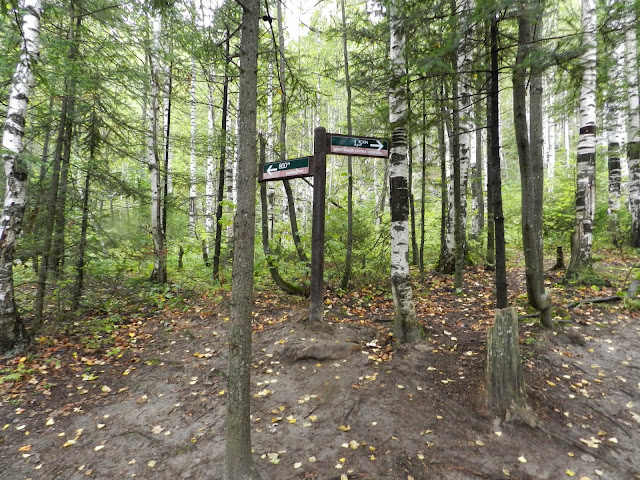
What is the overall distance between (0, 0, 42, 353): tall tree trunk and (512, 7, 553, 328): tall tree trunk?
23.6 ft

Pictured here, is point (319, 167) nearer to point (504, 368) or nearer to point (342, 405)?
point (342, 405)

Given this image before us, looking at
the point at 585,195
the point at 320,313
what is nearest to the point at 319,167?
the point at 320,313

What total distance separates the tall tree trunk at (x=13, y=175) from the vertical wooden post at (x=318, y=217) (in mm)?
4657

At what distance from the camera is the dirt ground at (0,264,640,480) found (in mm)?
3363

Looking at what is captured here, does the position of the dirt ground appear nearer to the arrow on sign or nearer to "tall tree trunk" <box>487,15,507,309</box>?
"tall tree trunk" <box>487,15,507,309</box>

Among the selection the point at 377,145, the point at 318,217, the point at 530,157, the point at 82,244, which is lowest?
the point at 82,244

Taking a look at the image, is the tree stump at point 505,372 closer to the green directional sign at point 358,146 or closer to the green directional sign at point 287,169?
the green directional sign at point 358,146

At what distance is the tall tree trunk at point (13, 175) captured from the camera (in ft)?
17.7

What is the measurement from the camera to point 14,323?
573cm

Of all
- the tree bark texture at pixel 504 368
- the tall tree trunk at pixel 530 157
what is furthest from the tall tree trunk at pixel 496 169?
the tree bark texture at pixel 504 368

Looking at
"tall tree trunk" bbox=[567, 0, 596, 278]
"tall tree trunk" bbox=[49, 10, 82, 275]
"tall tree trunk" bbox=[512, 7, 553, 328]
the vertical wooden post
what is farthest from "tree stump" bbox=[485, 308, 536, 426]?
"tall tree trunk" bbox=[49, 10, 82, 275]

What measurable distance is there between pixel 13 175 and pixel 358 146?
5650mm

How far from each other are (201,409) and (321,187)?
12.3ft

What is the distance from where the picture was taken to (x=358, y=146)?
564cm
